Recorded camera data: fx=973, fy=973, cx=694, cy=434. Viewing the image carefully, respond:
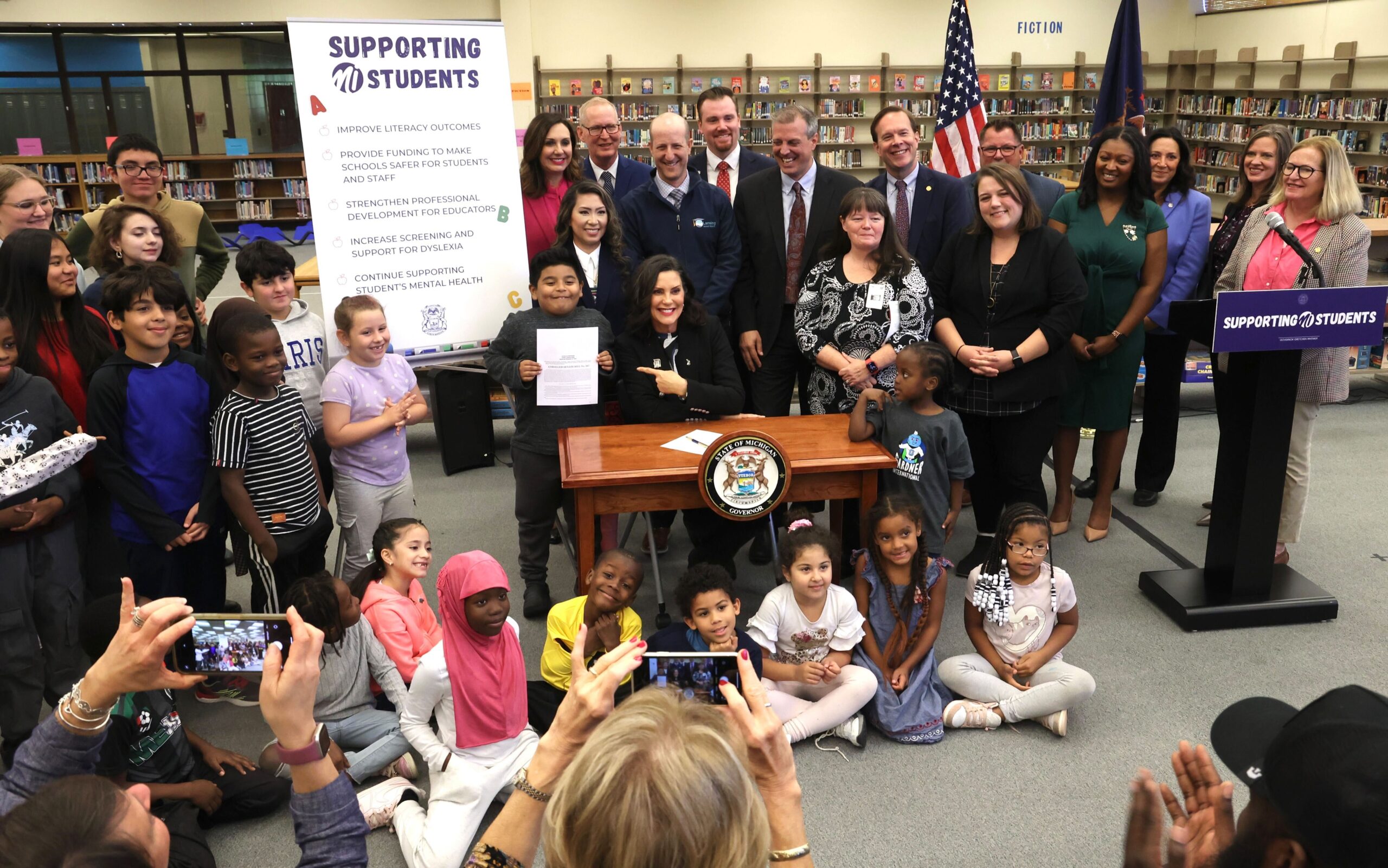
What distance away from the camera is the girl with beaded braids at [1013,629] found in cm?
295

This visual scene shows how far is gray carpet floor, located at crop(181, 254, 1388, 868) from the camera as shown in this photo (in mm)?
2486

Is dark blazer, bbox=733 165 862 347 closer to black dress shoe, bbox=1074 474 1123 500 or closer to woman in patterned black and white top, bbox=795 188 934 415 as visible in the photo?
woman in patterned black and white top, bbox=795 188 934 415

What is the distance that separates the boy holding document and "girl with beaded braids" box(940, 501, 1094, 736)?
151 cm

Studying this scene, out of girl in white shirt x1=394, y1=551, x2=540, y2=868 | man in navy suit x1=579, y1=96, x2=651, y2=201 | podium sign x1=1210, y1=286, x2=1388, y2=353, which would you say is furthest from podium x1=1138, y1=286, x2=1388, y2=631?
man in navy suit x1=579, y1=96, x2=651, y2=201

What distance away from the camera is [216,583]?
321 centimetres

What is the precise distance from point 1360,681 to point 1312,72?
1008cm

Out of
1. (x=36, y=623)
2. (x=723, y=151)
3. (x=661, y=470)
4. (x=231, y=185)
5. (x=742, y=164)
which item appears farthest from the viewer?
(x=231, y=185)

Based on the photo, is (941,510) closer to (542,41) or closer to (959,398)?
(959,398)

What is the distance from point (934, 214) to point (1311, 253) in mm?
1402

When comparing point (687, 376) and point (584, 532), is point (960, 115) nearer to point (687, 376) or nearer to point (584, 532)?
point (687, 376)

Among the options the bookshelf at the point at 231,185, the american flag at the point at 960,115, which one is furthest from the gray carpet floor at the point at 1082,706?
the bookshelf at the point at 231,185

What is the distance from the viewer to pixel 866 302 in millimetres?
3654

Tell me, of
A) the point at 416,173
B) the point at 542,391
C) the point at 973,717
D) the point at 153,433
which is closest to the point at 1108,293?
the point at 973,717

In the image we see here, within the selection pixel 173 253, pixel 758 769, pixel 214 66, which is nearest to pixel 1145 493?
pixel 758 769
